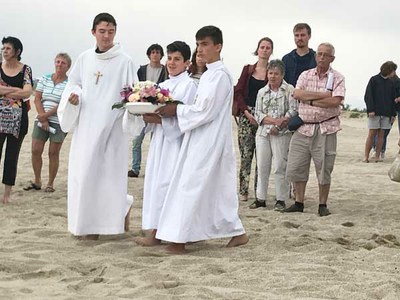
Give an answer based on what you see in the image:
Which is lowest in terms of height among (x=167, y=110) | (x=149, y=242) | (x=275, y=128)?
(x=149, y=242)

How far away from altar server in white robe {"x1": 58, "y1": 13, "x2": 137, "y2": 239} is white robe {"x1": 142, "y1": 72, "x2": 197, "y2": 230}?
48cm

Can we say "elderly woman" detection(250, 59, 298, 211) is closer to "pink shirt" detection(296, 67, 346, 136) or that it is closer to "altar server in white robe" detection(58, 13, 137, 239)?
"pink shirt" detection(296, 67, 346, 136)

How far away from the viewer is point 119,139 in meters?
6.99

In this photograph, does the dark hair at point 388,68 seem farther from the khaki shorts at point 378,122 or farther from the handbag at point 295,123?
the handbag at point 295,123

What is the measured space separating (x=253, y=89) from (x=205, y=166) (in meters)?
3.43

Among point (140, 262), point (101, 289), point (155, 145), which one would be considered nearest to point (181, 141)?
point (155, 145)

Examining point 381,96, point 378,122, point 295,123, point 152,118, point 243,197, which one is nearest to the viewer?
point 152,118

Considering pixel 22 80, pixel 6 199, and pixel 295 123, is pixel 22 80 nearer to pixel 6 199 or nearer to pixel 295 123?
pixel 6 199

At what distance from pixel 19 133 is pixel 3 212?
109 cm

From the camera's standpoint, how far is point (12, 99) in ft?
29.4

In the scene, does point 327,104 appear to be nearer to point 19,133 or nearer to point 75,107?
point 75,107

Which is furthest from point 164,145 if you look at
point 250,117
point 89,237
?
point 250,117

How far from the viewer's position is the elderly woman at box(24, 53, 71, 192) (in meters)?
10.0

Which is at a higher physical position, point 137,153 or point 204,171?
point 204,171
